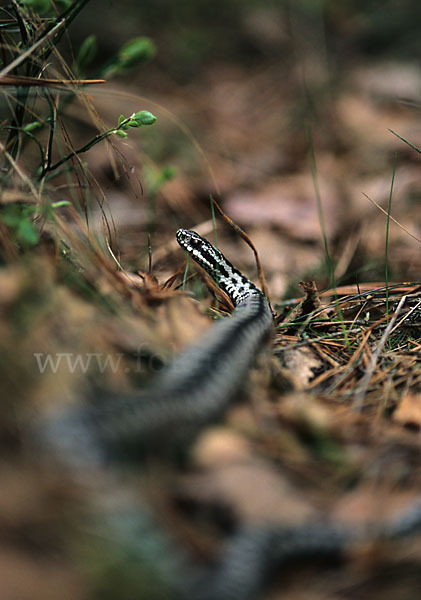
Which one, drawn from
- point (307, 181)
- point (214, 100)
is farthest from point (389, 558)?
point (214, 100)

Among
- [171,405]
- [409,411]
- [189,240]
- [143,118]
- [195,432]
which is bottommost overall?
[409,411]

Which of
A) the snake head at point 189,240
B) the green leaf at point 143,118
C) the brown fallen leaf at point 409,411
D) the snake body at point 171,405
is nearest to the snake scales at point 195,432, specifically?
the snake body at point 171,405

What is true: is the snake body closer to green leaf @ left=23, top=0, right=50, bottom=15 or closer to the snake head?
the snake head

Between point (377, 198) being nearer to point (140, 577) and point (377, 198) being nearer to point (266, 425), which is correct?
point (266, 425)

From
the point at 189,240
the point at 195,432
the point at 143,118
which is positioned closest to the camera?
the point at 195,432

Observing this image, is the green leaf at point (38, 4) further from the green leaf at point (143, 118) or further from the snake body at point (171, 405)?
the snake body at point (171, 405)

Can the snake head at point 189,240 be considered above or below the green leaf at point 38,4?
below

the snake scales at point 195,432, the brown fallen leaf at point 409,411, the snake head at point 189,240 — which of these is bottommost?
the brown fallen leaf at point 409,411

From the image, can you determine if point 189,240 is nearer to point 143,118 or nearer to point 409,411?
point 143,118

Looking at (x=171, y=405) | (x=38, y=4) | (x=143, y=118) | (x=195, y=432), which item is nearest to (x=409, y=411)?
(x=195, y=432)
